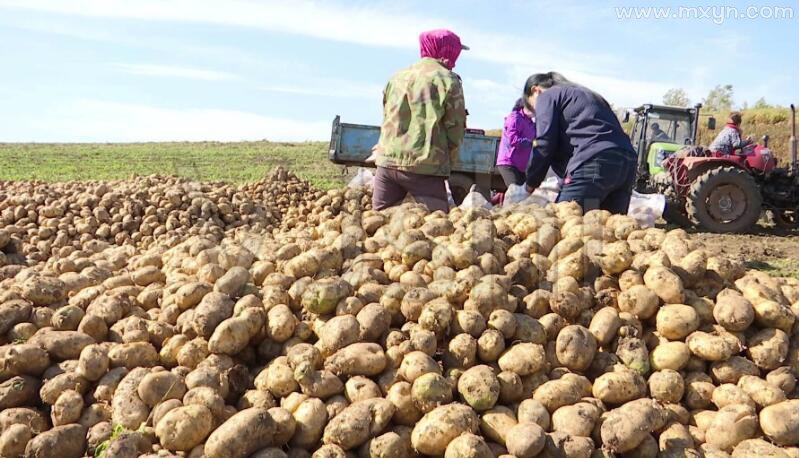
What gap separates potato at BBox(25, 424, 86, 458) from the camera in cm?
246

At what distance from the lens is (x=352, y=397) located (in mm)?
2660

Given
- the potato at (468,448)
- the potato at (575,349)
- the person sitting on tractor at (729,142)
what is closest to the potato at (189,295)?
the potato at (468,448)

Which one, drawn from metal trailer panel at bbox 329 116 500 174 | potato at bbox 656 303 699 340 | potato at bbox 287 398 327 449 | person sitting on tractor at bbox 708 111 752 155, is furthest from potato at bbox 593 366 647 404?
person sitting on tractor at bbox 708 111 752 155

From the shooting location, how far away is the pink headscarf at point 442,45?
4.78m

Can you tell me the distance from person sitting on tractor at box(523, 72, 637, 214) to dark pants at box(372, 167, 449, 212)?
0.91 m

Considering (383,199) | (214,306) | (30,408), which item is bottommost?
(30,408)

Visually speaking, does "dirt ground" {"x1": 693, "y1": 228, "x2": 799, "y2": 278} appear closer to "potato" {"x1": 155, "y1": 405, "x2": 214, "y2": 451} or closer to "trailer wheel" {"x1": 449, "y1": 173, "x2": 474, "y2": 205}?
"trailer wheel" {"x1": 449, "y1": 173, "x2": 474, "y2": 205}

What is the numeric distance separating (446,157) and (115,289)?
2.53m

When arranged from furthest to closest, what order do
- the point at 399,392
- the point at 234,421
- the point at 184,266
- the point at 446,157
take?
1. the point at 446,157
2. the point at 184,266
3. the point at 399,392
4. the point at 234,421

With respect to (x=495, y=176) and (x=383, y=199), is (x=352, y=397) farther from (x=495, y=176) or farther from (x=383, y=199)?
(x=495, y=176)

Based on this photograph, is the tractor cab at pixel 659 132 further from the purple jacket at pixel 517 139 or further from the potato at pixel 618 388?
the potato at pixel 618 388

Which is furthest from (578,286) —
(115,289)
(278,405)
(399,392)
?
(115,289)

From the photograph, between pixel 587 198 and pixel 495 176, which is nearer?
pixel 587 198

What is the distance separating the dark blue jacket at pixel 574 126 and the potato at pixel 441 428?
9.49 feet
